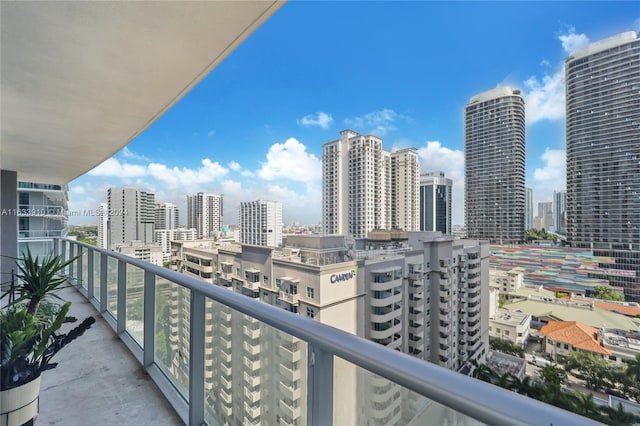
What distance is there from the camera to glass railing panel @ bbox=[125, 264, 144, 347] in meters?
1.87

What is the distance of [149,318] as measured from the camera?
1.76 meters

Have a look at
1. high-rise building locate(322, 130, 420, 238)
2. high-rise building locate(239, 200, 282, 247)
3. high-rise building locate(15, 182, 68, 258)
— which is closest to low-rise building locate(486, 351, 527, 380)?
high-rise building locate(322, 130, 420, 238)

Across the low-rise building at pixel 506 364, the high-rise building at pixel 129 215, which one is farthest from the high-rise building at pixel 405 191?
the high-rise building at pixel 129 215

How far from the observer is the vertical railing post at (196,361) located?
3.95 feet

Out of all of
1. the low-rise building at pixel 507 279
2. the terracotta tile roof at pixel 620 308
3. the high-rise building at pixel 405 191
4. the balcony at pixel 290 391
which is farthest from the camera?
the high-rise building at pixel 405 191

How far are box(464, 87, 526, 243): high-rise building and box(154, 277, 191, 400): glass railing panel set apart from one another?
2614cm

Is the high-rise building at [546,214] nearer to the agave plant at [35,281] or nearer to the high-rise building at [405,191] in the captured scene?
the high-rise building at [405,191]

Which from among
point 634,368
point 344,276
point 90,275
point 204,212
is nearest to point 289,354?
point 90,275

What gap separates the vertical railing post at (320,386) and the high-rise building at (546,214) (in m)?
31.1

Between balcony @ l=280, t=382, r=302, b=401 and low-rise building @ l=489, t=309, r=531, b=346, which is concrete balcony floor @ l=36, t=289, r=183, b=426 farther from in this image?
low-rise building @ l=489, t=309, r=531, b=346

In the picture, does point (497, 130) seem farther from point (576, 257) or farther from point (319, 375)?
point (319, 375)

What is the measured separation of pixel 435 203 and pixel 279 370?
36.2 meters

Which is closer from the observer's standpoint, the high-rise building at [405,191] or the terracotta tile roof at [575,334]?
the terracotta tile roof at [575,334]

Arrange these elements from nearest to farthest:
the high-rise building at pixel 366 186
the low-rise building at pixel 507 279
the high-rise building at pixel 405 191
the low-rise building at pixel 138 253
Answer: the low-rise building at pixel 138 253, the low-rise building at pixel 507 279, the high-rise building at pixel 366 186, the high-rise building at pixel 405 191
